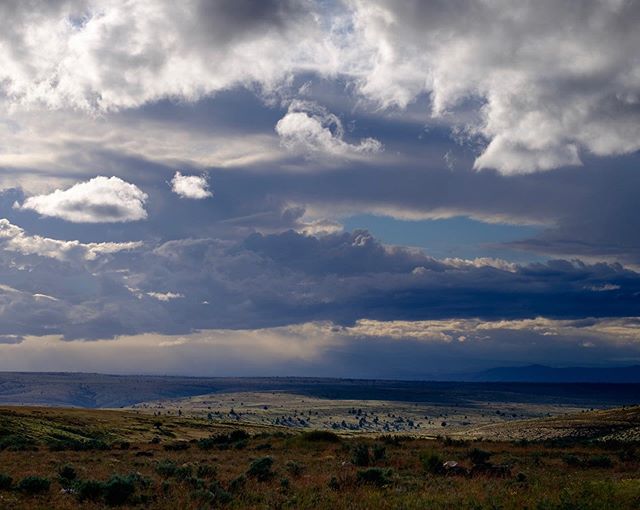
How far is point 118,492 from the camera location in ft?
83.7

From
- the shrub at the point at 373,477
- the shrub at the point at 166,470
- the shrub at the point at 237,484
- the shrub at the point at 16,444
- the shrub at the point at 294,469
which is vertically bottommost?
the shrub at the point at 16,444

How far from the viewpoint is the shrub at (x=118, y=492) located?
82.6 ft

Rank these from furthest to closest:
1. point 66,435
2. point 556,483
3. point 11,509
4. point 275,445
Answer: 1. point 66,435
2. point 275,445
3. point 556,483
4. point 11,509

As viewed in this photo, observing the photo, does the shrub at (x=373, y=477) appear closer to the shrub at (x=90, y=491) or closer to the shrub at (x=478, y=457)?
the shrub at (x=90, y=491)

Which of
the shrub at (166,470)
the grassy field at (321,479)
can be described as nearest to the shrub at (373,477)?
the grassy field at (321,479)

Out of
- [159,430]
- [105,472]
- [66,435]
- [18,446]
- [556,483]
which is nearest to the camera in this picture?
[556,483]

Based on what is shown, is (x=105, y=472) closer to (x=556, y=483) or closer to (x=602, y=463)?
(x=556, y=483)

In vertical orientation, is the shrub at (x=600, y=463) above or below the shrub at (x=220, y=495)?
below

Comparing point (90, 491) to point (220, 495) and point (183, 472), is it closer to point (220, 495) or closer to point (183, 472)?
point (220, 495)

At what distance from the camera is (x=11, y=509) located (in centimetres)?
2336

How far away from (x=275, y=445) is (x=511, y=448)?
21679mm

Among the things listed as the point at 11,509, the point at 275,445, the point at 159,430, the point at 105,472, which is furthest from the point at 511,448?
the point at 159,430

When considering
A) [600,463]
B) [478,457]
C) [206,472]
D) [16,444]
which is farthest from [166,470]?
[16,444]

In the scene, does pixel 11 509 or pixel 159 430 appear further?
pixel 159 430
